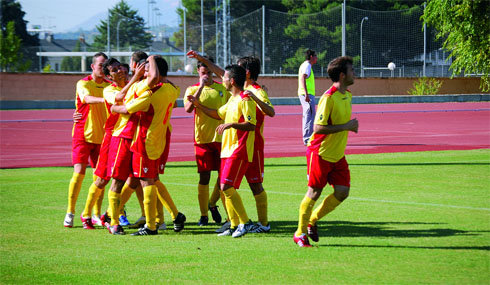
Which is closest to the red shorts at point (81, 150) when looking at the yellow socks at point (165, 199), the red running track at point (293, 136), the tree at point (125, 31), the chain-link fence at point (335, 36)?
the yellow socks at point (165, 199)

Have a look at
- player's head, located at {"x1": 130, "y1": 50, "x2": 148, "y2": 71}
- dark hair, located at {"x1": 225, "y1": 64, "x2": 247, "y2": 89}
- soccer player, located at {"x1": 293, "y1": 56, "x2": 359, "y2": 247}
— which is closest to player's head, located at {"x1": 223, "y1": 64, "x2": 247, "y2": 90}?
dark hair, located at {"x1": 225, "y1": 64, "x2": 247, "y2": 89}

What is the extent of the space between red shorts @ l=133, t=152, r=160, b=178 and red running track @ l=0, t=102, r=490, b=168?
924 centimetres

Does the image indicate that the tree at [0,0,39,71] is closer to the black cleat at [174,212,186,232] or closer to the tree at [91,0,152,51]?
the tree at [91,0,152,51]

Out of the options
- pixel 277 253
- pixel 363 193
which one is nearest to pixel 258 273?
pixel 277 253

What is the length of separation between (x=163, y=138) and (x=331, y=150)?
2110mm

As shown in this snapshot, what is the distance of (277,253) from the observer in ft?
24.7

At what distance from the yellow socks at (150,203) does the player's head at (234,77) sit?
1.49 m

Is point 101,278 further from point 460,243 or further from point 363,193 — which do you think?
point 363,193

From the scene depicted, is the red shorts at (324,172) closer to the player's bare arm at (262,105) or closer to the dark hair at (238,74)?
the player's bare arm at (262,105)

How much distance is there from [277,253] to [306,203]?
62 cm

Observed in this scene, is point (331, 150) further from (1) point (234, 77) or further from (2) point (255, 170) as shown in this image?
(1) point (234, 77)

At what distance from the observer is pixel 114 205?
28.8 ft

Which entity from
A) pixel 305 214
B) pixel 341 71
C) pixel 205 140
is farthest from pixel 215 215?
pixel 341 71

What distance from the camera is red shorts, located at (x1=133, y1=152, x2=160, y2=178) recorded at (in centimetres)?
852
